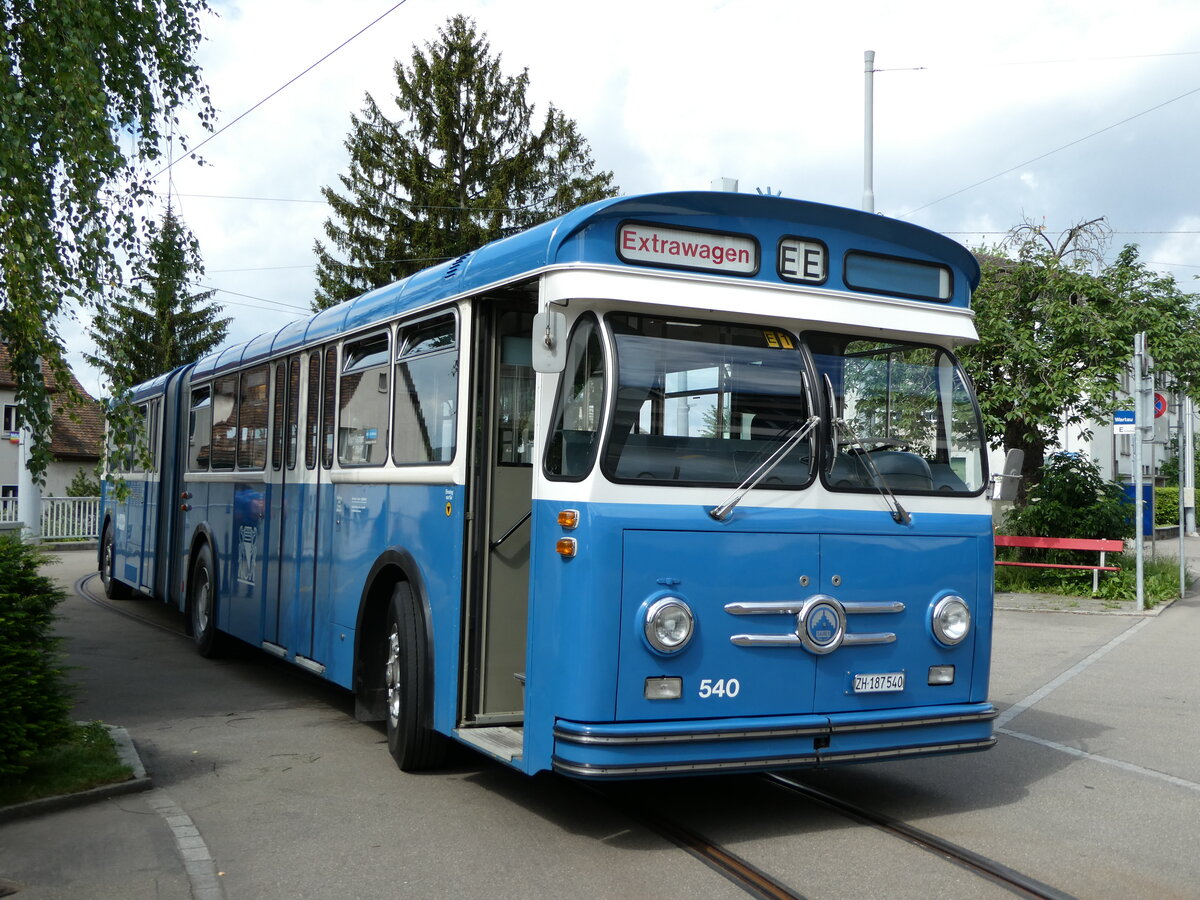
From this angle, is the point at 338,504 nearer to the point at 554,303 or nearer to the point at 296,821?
the point at 296,821

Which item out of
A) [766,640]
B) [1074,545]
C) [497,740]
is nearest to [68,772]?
[497,740]

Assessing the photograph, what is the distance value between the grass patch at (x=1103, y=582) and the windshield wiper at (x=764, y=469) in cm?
1375

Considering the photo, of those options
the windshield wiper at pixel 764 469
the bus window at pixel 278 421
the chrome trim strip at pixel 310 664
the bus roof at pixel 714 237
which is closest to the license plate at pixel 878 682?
the windshield wiper at pixel 764 469

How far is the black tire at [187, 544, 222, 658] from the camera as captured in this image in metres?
12.3

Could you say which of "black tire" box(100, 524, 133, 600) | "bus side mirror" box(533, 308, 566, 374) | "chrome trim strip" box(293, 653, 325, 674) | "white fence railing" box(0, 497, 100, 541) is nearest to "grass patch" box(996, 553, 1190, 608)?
"chrome trim strip" box(293, 653, 325, 674)

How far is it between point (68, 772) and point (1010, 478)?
5.40 m

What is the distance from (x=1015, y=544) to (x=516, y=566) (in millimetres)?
14404

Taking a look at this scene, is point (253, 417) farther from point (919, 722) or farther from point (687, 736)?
point (919, 722)

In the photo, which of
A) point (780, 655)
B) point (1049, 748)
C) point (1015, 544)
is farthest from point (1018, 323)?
point (780, 655)

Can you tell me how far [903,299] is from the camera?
6805 mm

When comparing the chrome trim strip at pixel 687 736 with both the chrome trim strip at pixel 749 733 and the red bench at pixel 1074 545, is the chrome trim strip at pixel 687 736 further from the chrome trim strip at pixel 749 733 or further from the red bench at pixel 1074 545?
the red bench at pixel 1074 545

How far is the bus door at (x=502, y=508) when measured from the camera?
696 cm

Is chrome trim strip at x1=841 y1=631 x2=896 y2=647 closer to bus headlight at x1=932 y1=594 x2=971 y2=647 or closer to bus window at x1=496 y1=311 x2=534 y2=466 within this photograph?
bus headlight at x1=932 y1=594 x2=971 y2=647

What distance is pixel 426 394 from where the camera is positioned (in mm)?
7602
